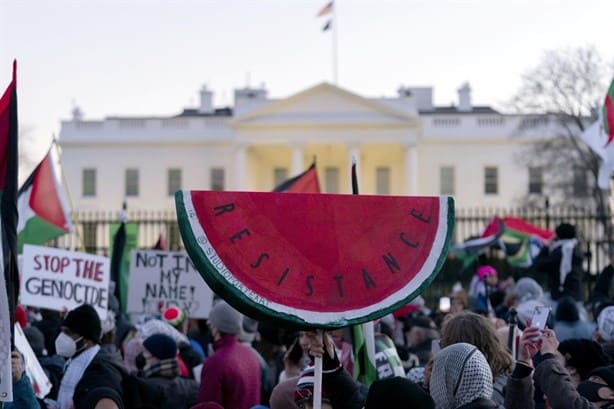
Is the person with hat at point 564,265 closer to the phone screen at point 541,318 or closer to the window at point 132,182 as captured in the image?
the phone screen at point 541,318

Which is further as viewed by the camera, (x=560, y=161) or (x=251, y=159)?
(x=251, y=159)

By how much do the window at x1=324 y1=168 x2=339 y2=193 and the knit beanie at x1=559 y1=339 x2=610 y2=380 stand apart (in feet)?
173

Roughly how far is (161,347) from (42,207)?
24.3 feet

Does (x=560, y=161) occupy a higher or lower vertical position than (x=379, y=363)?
higher

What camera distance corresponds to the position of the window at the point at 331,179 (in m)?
58.7

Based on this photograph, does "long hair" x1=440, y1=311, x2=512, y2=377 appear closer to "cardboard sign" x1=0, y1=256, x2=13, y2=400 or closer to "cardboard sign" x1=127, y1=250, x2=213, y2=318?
"cardboard sign" x1=0, y1=256, x2=13, y2=400

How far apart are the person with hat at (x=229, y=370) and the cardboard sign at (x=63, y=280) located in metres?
2.25

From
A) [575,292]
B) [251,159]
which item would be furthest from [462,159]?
[575,292]

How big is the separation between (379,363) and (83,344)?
5.26 feet

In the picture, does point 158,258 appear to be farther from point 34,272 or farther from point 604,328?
point 604,328

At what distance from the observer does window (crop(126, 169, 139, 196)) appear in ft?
198

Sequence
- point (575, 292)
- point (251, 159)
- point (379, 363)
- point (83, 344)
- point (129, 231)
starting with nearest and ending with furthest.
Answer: point (83, 344)
point (379, 363)
point (575, 292)
point (129, 231)
point (251, 159)

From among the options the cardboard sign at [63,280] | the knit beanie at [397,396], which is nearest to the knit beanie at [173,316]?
the cardboard sign at [63,280]

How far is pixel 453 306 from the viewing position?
392 inches
